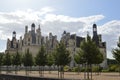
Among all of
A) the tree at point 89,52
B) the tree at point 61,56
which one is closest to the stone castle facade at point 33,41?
the tree at point 61,56

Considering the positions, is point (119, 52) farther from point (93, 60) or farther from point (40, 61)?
point (40, 61)

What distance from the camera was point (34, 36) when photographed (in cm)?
11144

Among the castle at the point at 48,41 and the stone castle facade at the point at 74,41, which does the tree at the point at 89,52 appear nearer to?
the castle at the point at 48,41

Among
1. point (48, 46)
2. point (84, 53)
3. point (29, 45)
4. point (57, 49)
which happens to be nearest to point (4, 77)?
point (57, 49)

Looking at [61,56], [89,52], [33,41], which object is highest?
[33,41]

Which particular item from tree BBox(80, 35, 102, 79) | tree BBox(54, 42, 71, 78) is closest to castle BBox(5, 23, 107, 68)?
tree BBox(54, 42, 71, 78)

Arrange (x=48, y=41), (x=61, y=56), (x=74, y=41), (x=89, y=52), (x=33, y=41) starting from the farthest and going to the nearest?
(x=48, y=41) < (x=74, y=41) < (x=33, y=41) < (x=61, y=56) < (x=89, y=52)

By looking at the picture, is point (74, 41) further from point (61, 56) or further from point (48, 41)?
point (61, 56)

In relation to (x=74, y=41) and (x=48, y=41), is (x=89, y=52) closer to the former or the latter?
(x=74, y=41)

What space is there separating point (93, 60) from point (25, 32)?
76.8m

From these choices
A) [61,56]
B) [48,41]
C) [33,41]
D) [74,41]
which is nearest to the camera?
[61,56]

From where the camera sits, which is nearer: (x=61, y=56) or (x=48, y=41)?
(x=61, y=56)

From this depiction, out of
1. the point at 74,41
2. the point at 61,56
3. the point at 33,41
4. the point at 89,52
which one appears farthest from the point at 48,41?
the point at 89,52

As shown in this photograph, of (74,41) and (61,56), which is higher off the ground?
(74,41)
